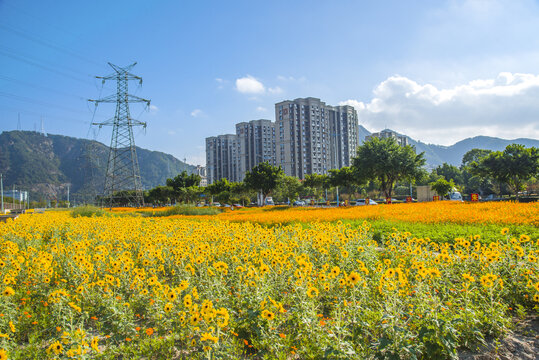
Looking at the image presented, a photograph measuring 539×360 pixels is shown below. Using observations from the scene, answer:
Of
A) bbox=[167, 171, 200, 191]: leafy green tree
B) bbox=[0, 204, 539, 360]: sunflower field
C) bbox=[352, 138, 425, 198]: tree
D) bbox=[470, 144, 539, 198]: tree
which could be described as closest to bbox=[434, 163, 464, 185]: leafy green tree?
bbox=[470, 144, 539, 198]: tree

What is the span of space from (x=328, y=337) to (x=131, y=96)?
33.2m

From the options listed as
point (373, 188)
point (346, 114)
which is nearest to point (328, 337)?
point (373, 188)

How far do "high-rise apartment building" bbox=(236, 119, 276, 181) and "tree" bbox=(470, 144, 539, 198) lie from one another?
88891mm

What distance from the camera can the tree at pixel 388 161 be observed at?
89.0ft

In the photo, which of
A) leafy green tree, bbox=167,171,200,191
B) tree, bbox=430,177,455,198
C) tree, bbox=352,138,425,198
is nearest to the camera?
tree, bbox=352,138,425,198

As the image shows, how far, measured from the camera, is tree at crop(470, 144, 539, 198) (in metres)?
26.7

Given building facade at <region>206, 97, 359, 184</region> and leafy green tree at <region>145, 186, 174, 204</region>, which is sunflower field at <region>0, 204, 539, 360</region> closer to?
leafy green tree at <region>145, 186, 174, 204</region>

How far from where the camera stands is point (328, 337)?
2801mm

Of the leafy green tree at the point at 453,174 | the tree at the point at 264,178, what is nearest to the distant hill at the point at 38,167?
the tree at the point at 264,178

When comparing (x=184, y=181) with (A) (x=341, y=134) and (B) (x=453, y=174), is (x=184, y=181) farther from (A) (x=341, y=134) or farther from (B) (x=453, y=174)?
(A) (x=341, y=134)

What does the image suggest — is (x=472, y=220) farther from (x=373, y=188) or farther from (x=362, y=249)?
(x=373, y=188)

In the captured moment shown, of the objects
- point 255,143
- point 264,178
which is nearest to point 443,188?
point 264,178

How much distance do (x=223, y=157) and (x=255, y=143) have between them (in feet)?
69.6

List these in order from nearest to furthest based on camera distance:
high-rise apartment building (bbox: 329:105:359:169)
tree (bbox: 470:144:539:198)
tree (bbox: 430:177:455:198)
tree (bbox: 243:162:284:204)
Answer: tree (bbox: 470:144:539:198), tree (bbox: 243:162:284:204), tree (bbox: 430:177:455:198), high-rise apartment building (bbox: 329:105:359:169)
